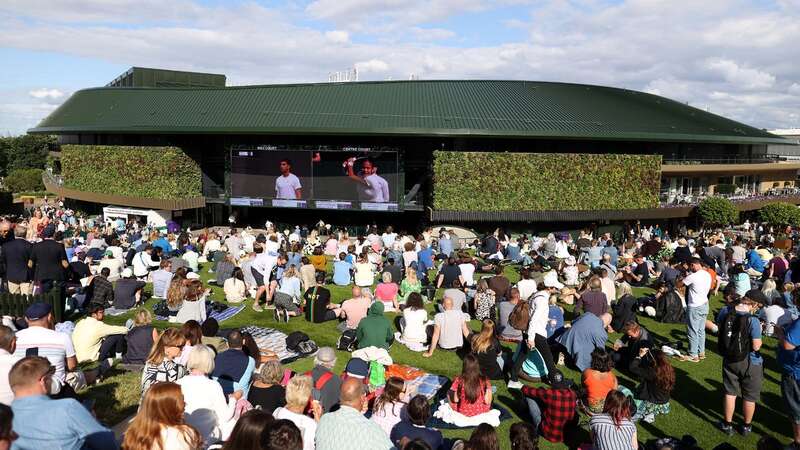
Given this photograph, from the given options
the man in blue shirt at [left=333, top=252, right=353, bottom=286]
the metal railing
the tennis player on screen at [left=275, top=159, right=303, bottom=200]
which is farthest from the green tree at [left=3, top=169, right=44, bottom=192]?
the metal railing

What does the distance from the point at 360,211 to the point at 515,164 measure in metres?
9.37

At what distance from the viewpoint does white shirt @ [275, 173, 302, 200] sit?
32875mm

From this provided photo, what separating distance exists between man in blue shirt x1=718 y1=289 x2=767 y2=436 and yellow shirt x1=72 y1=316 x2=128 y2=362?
10.3 metres

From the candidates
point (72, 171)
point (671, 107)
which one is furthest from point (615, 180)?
point (72, 171)

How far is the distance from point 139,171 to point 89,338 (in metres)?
27.4

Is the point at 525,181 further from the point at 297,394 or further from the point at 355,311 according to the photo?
the point at 297,394

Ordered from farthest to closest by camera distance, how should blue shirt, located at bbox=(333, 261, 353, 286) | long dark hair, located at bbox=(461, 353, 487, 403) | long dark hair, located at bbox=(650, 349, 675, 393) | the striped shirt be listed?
blue shirt, located at bbox=(333, 261, 353, 286) → long dark hair, located at bbox=(650, 349, 675, 393) → long dark hair, located at bbox=(461, 353, 487, 403) → the striped shirt

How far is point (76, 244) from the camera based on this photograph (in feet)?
75.3

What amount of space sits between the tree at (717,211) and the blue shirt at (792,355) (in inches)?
1185

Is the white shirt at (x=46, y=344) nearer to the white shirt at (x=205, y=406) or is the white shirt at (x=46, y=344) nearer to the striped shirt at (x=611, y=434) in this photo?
the white shirt at (x=205, y=406)

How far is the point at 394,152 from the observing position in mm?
31453

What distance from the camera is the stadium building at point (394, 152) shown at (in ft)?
103

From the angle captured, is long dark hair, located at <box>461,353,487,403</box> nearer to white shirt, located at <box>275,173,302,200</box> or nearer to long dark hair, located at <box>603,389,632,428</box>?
long dark hair, located at <box>603,389,632,428</box>

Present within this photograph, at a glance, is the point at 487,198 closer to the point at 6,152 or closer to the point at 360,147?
the point at 360,147
